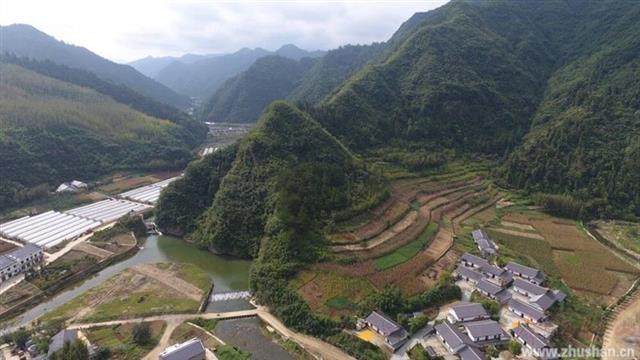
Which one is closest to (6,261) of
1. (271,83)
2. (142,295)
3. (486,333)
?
(142,295)

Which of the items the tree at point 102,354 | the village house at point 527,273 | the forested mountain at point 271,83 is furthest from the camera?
the forested mountain at point 271,83

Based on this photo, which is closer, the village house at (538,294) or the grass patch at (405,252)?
the village house at (538,294)

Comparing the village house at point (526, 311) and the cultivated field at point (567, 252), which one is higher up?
the cultivated field at point (567, 252)

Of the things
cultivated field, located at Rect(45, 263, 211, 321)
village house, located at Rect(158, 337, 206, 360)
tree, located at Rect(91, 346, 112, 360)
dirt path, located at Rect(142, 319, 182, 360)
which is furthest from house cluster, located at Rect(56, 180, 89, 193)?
village house, located at Rect(158, 337, 206, 360)

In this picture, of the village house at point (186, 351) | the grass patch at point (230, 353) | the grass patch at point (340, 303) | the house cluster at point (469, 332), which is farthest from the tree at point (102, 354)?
the house cluster at point (469, 332)

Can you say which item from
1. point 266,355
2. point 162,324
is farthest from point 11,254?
point 266,355

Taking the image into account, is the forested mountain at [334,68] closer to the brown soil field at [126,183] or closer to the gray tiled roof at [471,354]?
the brown soil field at [126,183]

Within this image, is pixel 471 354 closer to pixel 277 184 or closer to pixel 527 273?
pixel 527 273
